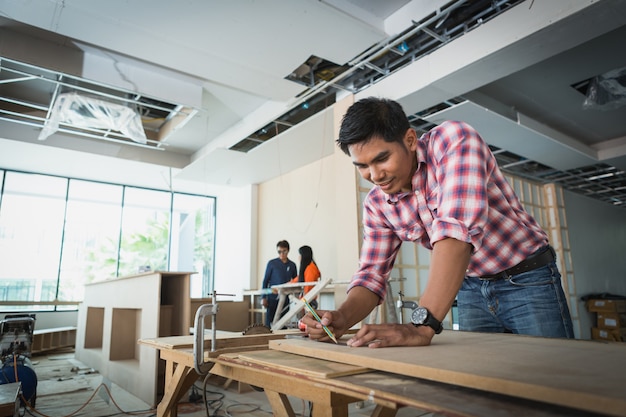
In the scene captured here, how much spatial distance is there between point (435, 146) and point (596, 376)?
611 millimetres

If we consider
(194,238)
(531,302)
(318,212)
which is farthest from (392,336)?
(194,238)

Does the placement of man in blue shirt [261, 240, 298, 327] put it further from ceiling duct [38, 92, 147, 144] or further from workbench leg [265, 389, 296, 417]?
workbench leg [265, 389, 296, 417]

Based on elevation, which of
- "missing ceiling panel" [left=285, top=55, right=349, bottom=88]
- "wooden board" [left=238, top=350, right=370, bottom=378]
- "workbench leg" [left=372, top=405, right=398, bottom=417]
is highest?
"missing ceiling panel" [left=285, top=55, right=349, bottom=88]

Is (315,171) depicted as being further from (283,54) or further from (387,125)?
(387,125)

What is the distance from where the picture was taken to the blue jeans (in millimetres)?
1081

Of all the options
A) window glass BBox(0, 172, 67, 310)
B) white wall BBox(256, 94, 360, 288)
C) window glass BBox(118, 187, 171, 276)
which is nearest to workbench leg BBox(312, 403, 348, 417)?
white wall BBox(256, 94, 360, 288)

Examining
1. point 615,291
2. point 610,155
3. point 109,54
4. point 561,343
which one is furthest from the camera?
point 615,291

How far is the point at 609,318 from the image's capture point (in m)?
6.57

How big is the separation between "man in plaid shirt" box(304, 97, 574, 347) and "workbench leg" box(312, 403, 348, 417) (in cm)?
15

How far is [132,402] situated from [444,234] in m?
2.82

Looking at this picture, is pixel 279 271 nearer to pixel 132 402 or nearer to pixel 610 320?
pixel 132 402

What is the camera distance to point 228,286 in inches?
319

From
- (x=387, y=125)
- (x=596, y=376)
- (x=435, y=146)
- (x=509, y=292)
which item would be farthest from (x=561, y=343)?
(x=387, y=125)

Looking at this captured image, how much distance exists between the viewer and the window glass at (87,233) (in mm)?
7660
